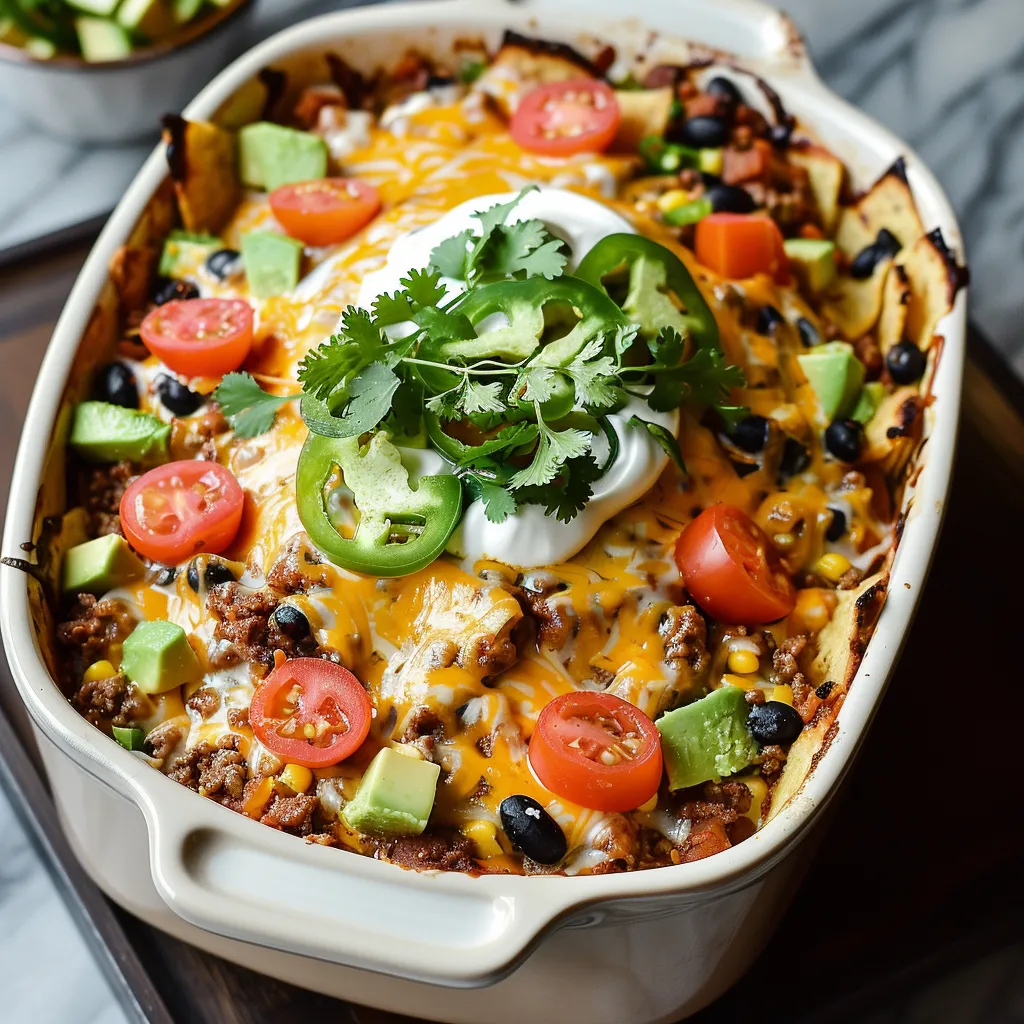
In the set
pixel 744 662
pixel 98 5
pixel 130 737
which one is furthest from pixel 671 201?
pixel 98 5

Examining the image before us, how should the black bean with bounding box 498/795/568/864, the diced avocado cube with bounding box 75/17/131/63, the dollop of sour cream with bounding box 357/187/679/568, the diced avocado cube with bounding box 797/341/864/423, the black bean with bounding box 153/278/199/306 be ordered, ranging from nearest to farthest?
1. the black bean with bounding box 498/795/568/864
2. the dollop of sour cream with bounding box 357/187/679/568
3. the diced avocado cube with bounding box 797/341/864/423
4. the black bean with bounding box 153/278/199/306
5. the diced avocado cube with bounding box 75/17/131/63

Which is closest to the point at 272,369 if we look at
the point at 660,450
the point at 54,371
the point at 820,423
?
the point at 54,371

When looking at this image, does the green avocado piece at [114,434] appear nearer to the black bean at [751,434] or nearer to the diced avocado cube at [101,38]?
the black bean at [751,434]

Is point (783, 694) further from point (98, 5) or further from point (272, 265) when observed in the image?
point (98, 5)

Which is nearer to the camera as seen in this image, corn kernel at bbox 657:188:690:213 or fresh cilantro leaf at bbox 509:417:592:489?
fresh cilantro leaf at bbox 509:417:592:489

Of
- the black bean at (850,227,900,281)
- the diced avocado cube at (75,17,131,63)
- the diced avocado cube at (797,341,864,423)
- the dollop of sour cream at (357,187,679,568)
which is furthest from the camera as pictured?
the diced avocado cube at (75,17,131,63)

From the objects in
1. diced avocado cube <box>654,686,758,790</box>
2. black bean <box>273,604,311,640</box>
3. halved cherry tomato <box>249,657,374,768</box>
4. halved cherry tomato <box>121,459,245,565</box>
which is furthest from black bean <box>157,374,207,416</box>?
diced avocado cube <box>654,686,758,790</box>

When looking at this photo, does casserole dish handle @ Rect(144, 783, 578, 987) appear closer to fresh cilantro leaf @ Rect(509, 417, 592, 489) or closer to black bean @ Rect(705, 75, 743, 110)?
fresh cilantro leaf @ Rect(509, 417, 592, 489)
